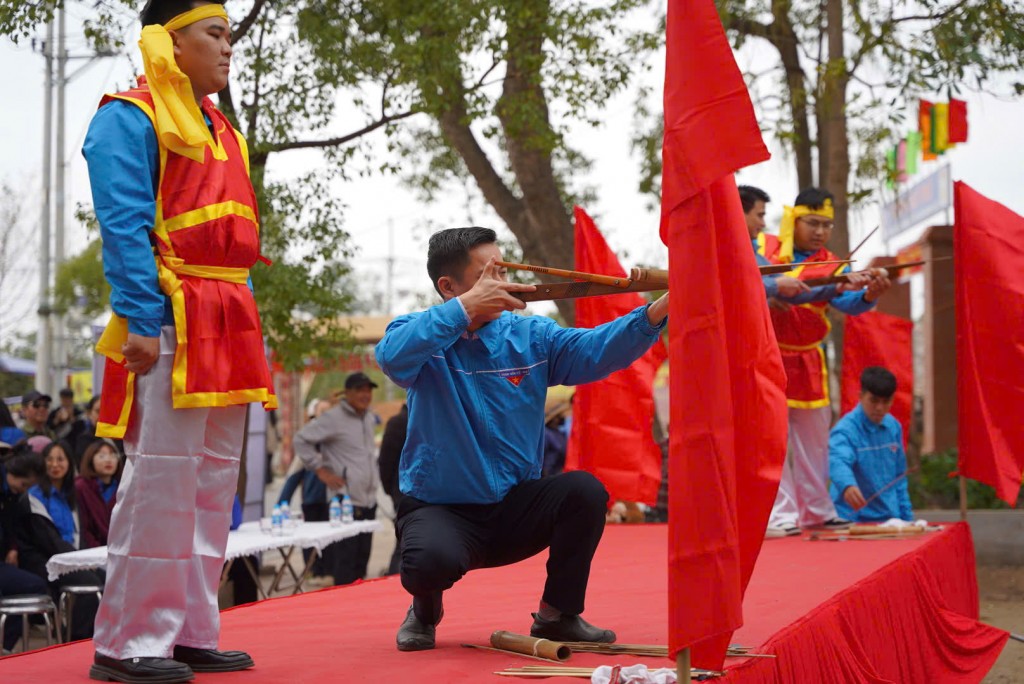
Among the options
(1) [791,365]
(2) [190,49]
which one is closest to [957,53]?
(1) [791,365]

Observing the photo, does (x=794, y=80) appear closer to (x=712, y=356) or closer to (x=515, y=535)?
(x=515, y=535)

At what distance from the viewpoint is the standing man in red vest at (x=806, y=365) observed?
6.14 meters

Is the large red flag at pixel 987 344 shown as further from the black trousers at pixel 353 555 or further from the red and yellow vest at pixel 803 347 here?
the black trousers at pixel 353 555

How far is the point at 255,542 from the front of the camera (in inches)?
249

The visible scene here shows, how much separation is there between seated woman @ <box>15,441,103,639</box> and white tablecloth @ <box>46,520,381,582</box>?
0.12m

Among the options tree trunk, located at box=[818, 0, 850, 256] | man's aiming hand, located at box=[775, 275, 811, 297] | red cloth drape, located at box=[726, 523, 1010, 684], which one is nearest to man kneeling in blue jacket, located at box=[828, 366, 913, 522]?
red cloth drape, located at box=[726, 523, 1010, 684]

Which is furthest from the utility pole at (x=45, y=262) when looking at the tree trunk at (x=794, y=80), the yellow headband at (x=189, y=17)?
the yellow headband at (x=189, y=17)

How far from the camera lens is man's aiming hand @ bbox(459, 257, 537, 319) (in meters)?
2.89

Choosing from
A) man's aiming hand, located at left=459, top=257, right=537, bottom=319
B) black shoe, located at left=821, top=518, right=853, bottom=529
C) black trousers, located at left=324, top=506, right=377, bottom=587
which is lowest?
black trousers, located at left=324, top=506, right=377, bottom=587

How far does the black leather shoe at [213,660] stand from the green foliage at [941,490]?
8090 mm

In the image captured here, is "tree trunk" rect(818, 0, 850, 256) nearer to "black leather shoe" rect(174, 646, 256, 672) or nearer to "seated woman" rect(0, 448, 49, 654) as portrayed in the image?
"seated woman" rect(0, 448, 49, 654)

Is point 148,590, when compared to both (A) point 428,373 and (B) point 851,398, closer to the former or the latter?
(A) point 428,373

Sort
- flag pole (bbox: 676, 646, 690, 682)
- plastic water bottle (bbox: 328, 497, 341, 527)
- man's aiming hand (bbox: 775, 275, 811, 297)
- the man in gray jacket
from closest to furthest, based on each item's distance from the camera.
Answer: flag pole (bbox: 676, 646, 690, 682) → man's aiming hand (bbox: 775, 275, 811, 297) → plastic water bottle (bbox: 328, 497, 341, 527) → the man in gray jacket

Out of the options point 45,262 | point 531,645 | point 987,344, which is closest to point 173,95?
point 531,645
